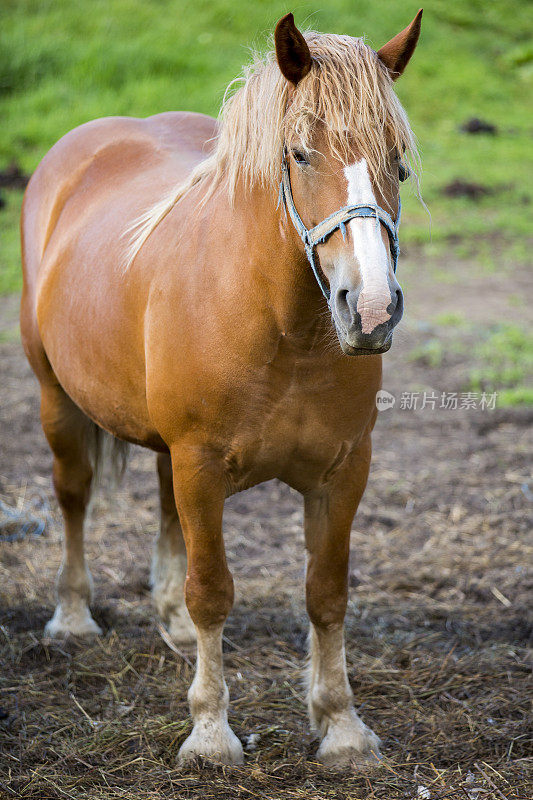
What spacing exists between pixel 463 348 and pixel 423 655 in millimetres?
3360

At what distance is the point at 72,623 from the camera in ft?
10.0

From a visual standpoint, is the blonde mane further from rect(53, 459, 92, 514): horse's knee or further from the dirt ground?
the dirt ground

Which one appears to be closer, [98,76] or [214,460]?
[214,460]

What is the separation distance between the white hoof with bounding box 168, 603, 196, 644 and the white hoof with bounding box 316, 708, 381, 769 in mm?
788

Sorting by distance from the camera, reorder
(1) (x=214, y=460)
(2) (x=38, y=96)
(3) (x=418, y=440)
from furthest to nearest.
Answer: (2) (x=38, y=96) < (3) (x=418, y=440) < (1) (x=214, y=460)

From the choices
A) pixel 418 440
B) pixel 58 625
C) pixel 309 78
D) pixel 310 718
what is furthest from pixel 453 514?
pixel 309 78

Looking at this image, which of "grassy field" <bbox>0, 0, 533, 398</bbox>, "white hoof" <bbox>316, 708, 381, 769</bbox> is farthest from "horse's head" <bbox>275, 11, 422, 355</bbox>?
"grassy field" <bbox>0, 0, 533, 398</bbox>

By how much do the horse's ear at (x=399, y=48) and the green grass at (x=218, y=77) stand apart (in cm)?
661

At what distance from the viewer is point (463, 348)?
229 inches

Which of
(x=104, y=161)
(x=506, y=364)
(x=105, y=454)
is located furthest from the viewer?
(x=506, y=364)

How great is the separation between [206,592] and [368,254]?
113 centimetres

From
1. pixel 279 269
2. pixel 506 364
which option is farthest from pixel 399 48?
pixel 506 364

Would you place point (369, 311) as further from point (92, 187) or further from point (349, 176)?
point (92, 187)

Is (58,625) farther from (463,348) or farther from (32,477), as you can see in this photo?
(463,348)
